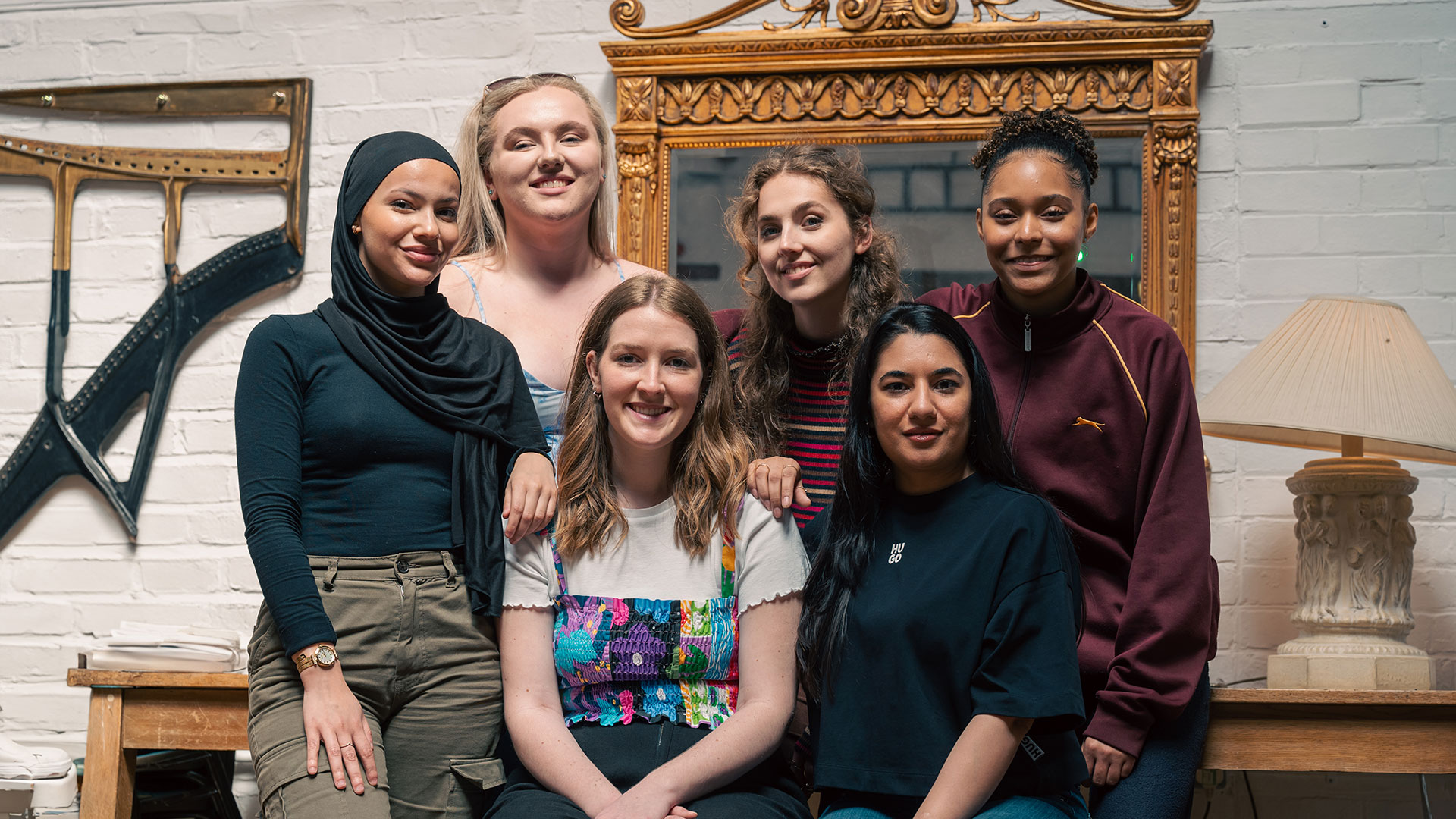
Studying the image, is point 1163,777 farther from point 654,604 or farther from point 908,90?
point 908,90

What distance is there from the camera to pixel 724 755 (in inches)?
61.9

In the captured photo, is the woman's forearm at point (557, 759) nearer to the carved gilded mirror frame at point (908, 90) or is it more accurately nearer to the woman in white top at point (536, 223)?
the woman in white top at point (536, 223)

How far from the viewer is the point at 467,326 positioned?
1.83 metres

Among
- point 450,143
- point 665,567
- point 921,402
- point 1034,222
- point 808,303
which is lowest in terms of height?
point 665,567

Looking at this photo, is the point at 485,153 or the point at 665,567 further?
the point at 485,153

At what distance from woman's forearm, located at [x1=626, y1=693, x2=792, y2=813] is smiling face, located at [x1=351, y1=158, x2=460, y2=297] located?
0.79 metres

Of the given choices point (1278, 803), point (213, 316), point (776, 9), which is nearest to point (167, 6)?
point (213, 316)

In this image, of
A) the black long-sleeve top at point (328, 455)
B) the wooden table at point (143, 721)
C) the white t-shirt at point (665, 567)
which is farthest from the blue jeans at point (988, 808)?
the wooden table at point (143, 721)

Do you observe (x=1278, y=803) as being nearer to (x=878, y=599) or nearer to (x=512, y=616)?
(x=878, y=599)

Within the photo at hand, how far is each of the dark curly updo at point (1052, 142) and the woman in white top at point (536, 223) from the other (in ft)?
2.35

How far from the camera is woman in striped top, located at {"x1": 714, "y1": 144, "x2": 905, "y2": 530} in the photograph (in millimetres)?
1908

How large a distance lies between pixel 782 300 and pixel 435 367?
0.63 metres

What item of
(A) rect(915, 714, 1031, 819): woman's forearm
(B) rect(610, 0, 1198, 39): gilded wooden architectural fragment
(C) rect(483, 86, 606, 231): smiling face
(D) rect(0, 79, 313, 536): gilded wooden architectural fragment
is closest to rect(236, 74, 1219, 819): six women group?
(A) rect(915, 714, 1031, 819): woman's forearm

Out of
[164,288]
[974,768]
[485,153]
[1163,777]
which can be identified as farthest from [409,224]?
[164,288]
